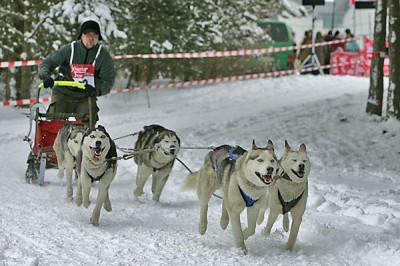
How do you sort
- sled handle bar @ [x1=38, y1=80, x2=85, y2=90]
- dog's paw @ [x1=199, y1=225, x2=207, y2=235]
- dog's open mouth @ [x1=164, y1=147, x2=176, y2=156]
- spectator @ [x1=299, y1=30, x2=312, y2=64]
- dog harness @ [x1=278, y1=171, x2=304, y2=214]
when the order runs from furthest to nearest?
spectator @ [x1=299, y1=30, x2=312, y2=64]
sled handle bar @ [x1=38, y1=80, x2=85, y2=90]
dog's open mouth @ [x1=164, y1=147, x2=176, y2=156]
dog's paw @ [x1=199, y1=225, x2=207, y2=235]
dog harness @ [x1=278, y1=171, x2=304, y2=214]

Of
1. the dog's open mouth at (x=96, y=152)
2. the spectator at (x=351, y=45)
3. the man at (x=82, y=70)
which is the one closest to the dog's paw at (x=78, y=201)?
the dog's open mouth at (x=96, y=152)

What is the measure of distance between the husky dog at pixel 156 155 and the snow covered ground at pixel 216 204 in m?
0.22

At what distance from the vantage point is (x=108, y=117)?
1271 centimetres

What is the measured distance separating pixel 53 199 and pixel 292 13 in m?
18.2

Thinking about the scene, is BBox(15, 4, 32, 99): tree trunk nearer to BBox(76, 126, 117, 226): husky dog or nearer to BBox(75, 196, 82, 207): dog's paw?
BBox(75, 196, 82, 207): dog's paw

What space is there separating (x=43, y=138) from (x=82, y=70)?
0.85m

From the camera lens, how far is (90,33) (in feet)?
22.8

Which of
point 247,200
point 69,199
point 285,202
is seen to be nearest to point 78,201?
point 69,199

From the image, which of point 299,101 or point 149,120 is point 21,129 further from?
point 299,101

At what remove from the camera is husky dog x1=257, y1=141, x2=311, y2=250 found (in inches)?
195

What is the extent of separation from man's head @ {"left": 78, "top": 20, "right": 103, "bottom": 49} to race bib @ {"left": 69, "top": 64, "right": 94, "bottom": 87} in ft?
0.71

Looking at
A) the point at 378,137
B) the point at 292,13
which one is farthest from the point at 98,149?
the point at 292,13

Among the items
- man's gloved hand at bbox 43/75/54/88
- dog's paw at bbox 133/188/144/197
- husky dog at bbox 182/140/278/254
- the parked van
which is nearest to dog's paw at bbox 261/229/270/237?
husky dog at bbox 182/140/278/254

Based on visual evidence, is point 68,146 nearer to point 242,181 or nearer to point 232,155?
point 232,155
